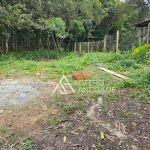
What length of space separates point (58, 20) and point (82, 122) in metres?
9.36

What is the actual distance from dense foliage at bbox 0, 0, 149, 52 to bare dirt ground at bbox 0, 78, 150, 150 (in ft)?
21.6

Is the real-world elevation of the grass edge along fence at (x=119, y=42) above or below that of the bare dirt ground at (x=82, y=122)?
above

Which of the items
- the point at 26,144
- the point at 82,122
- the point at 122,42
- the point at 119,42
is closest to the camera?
the point at 26,144

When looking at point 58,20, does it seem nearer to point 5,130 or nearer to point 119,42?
point 119,42

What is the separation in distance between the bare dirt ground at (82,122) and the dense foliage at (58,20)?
6597 millimetres

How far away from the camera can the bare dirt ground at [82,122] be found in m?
1.85

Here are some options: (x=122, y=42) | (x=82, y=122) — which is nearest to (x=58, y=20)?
(x=122, y=42)

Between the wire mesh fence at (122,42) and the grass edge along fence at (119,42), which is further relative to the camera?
the wire mesh fence at (122,42)

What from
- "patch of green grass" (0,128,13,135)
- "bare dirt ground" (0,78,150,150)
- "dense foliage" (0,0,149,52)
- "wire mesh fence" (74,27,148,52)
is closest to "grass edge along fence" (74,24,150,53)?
"wire mesh fence" (74,27,148,52)

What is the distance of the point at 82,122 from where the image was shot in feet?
7.40

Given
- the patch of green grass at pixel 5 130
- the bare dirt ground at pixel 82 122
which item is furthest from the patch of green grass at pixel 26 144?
the patch of green grass at pixel 5 130

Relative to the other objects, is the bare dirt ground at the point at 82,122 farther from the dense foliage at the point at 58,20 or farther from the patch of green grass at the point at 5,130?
the dense foliage at the point at 58,20

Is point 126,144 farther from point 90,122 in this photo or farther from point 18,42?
point 18,42

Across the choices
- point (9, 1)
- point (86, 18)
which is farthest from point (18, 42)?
point (86, 18)
